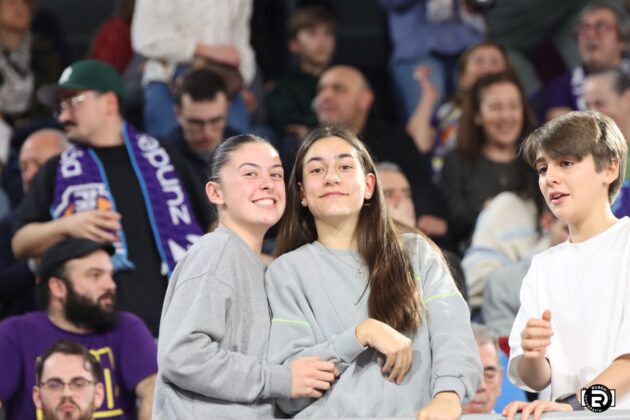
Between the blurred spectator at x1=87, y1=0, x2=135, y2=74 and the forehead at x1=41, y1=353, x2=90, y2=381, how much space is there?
3.20m

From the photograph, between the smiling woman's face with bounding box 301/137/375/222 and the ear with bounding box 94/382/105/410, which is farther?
the ear with bounding box 94/382/105/410

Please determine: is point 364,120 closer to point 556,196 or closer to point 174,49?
point 174,49

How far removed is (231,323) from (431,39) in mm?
4486

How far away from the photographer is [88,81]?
6.22 metres

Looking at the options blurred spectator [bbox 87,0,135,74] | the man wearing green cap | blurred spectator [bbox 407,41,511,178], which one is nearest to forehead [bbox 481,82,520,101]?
blurred spectator [bbox 407,41,511,178]

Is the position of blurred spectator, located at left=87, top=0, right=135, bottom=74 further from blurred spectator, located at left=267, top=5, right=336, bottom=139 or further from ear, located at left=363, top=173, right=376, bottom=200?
ear, located at left=363, top=173, right=376, bottom=200

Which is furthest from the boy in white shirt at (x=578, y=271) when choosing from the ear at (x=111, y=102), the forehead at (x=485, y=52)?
the forehead at (x=485, y=52)

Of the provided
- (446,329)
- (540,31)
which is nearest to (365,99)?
(540,31)

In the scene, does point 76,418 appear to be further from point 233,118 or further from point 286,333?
point 233,118

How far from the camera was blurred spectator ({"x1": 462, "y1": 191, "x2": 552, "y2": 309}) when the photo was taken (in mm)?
6277

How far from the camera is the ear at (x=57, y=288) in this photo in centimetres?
545

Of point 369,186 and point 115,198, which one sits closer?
point 369,186

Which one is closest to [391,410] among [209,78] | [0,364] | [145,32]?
[0,364]

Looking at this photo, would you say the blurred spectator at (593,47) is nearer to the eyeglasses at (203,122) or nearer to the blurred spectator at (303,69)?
the blurred spectator at (303,69)
